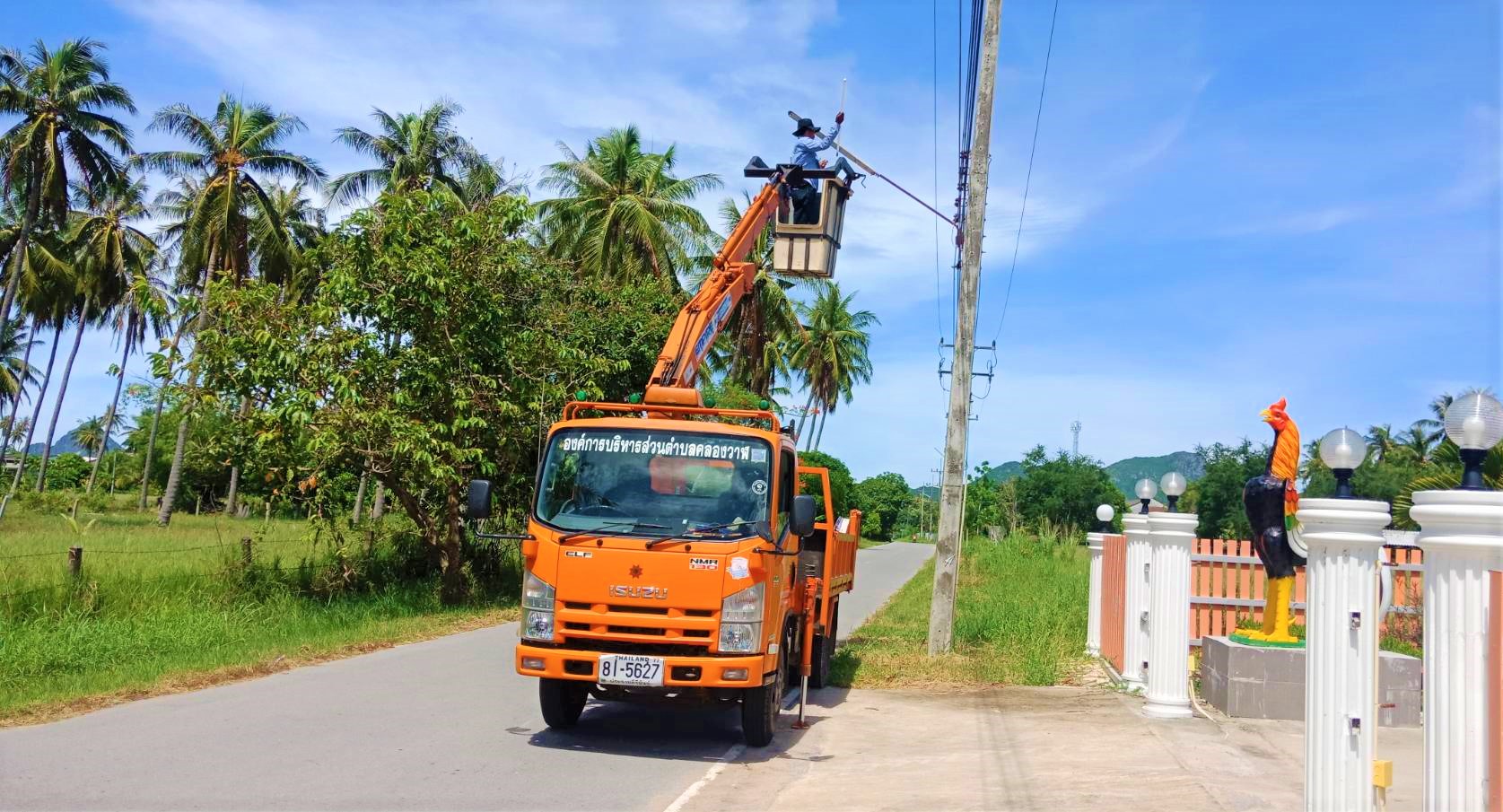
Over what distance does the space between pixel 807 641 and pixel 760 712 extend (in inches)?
60.8

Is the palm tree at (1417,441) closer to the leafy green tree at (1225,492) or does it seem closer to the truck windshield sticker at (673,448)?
the leafy green tree at (1225,492)

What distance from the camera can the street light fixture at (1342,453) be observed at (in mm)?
5422

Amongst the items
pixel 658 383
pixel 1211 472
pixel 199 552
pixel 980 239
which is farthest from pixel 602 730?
pixel 1211 472

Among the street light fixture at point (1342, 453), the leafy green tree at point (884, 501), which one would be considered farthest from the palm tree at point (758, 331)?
the leafy green tree at point (884, 501)

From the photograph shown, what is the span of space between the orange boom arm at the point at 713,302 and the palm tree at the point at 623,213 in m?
19.1

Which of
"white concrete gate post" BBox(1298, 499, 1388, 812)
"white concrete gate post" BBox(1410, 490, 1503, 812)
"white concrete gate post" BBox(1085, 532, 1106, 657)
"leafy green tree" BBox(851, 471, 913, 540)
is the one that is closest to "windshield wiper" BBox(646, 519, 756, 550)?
"white concrete gate post" BBox(1298, 499, 1388, 812)

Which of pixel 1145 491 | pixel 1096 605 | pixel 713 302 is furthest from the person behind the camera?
pixel 1096 605

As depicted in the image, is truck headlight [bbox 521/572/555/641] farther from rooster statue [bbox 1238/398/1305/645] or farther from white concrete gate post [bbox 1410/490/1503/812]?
rooster statue [bbox 1238/398/1305/645]

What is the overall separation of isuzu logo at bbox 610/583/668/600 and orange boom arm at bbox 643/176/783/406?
3.25 metres

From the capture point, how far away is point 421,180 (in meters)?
34.2

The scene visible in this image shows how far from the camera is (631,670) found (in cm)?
778

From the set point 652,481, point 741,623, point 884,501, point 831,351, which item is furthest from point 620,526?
point 884,501

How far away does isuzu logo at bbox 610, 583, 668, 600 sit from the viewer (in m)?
7.80

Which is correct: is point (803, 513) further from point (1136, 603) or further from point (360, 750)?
point (1136, 603)
